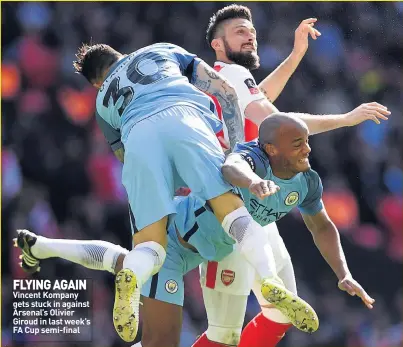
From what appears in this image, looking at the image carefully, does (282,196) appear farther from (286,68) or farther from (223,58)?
(286,68)

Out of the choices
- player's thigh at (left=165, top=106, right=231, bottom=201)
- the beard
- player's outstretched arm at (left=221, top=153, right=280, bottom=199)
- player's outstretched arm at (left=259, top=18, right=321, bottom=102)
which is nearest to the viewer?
player's outstretched arm at (left=221, top=153, right=280, bottom=199)

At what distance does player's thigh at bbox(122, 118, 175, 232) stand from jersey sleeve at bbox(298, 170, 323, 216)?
918 mm

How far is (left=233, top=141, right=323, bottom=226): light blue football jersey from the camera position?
18.2 feet

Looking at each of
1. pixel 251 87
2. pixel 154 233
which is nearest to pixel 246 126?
pixel 251 87

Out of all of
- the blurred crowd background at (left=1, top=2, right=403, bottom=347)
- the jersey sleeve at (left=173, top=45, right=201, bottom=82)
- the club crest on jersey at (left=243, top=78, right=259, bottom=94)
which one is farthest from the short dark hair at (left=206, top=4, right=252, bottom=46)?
the blurred crowd background at (left=1, top=2, right=403, bottom=347)

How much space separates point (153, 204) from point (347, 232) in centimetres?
550

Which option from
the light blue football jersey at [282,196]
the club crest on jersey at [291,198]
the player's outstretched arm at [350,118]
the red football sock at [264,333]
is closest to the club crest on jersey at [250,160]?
the light blue football jersey at [282,196]

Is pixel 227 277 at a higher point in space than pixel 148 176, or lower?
lower

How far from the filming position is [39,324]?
9234mm

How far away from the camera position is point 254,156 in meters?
5.41

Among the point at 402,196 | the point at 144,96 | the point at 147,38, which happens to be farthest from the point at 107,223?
the point at 144,96

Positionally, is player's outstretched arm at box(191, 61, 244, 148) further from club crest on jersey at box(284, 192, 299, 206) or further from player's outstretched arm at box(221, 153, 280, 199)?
player's outstretched arm at box(221, 153, 280, 199)

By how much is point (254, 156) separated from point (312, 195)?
27.1 inches

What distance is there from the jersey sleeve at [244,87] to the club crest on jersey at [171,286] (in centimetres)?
130
